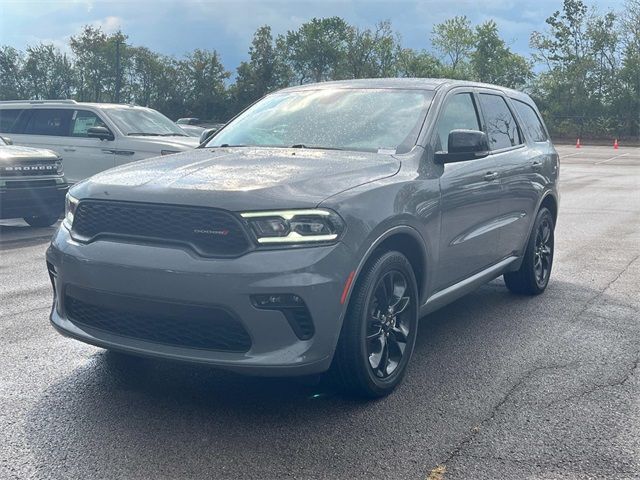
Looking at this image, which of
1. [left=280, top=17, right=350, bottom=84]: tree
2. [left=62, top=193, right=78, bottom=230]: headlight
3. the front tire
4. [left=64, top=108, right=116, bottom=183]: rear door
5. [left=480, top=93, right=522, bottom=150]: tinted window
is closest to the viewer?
the front tire

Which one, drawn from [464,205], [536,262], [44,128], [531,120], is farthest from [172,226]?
[44,128]

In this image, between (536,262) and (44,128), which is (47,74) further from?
(536,262)

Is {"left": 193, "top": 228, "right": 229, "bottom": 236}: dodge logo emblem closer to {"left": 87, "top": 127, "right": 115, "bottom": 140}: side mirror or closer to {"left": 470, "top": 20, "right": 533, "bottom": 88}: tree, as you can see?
{"left": 87, "top": 127, "right": 115, "bottom": 140}: side mirror

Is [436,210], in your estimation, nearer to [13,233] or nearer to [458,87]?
[458,87]

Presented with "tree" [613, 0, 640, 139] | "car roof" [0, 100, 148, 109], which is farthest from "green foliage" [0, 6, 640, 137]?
"car roof" [0, 100, 148, 109]

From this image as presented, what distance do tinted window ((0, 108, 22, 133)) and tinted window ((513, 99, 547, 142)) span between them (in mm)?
9612

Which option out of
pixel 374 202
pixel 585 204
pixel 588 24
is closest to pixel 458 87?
pixel 374 202

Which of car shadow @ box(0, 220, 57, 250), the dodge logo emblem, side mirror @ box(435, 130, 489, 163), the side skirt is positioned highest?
side mirror @ box(435, 130, 489, 163)

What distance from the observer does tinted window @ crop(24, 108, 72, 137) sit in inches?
517

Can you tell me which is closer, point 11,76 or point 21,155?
point 21,155

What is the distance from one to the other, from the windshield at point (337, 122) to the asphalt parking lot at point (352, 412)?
145 cm

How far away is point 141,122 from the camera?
13117 millimetres

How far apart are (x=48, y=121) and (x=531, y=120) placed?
920cm

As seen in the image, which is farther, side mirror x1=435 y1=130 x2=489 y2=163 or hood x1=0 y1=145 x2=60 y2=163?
hood x1=0 y1=145 x2=60 y2=163
